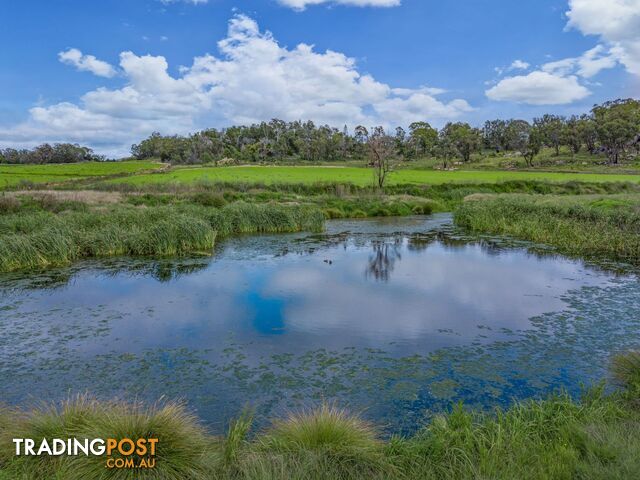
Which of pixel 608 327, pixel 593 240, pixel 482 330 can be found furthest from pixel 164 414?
pixel 593 240

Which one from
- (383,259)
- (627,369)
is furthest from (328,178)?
(627,369)

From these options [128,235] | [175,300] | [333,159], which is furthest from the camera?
[333,159]

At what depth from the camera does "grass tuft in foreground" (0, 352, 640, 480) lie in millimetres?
4312

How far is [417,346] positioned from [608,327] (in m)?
4.22

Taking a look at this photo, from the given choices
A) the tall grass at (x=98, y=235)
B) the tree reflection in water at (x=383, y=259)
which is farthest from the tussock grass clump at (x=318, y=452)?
the tall grass at (x=98, y=235)

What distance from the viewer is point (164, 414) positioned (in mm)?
4992

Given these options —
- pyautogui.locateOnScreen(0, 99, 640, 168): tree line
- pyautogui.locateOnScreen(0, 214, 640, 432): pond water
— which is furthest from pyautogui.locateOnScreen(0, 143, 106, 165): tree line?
pyautogui.locateOnScreen(0, 214, 640, 432): pond water

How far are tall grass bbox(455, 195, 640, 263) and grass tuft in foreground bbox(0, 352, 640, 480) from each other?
14031mm

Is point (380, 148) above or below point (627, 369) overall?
above

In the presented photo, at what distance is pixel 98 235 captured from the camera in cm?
1783

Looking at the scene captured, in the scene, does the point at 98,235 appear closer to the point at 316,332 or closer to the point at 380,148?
the point at 316,332

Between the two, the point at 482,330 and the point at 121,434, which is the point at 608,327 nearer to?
the point at 482,330

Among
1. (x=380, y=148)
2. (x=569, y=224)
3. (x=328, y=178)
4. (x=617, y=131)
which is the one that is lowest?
(x=569, y=224)

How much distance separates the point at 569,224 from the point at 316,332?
1603 centimetres
